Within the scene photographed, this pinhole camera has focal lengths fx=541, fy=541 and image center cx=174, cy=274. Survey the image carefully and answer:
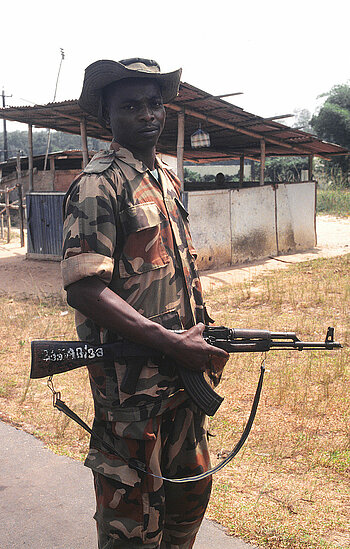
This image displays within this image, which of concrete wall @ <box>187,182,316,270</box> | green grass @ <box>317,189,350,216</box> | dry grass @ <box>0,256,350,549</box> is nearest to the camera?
dry grass @ <box>0,256,350,549</box>

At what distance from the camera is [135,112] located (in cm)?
177

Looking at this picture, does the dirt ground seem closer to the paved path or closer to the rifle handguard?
the paved path

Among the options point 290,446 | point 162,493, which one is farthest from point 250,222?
point 162,493

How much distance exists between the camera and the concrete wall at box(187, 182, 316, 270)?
10961mm

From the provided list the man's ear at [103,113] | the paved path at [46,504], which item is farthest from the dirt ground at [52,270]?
the man's ear at [103,113]

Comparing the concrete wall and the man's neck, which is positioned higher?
the man's neck

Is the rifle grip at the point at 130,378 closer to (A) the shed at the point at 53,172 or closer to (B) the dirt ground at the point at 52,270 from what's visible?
(B) the dirt ground at the point at 52,270

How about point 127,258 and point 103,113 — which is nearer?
point 127,258

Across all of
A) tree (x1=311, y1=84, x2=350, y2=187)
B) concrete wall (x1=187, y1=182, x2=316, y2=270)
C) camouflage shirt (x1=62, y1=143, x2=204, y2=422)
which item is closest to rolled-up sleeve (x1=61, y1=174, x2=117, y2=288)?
camouflage shirt (x1=62, y1=143, x2=204, y2=422)

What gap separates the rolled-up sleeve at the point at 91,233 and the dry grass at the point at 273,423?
1.64m

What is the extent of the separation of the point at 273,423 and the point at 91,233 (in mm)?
2665

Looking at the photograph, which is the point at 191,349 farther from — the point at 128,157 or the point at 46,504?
the point at 46,504

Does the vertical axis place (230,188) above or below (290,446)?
above

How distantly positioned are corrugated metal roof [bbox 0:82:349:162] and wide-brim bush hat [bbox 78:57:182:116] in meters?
6.58
